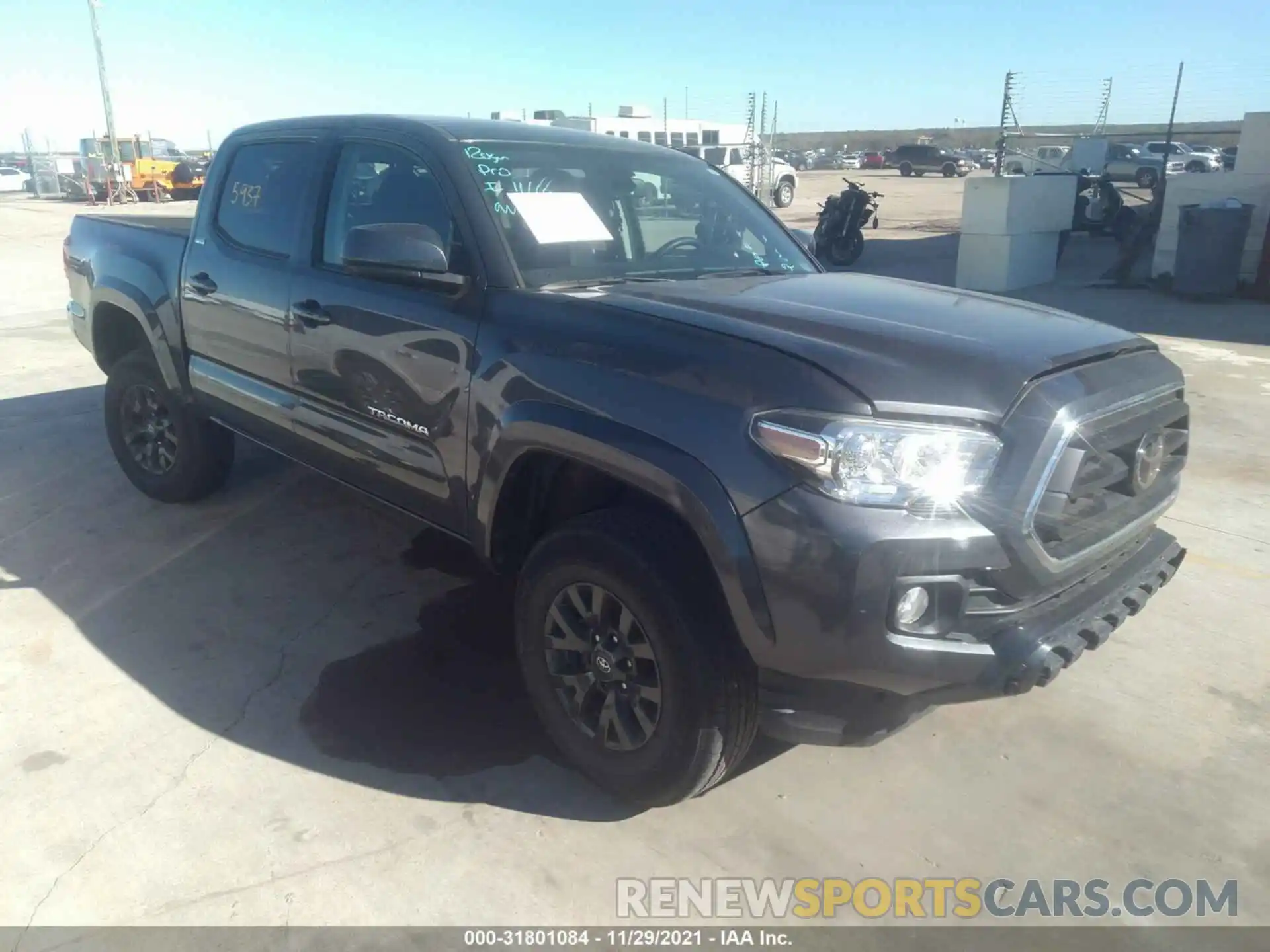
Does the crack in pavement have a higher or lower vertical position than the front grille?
lower

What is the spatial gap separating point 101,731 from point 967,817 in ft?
9.11

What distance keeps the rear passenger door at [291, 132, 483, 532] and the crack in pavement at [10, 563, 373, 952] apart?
654 millimetres

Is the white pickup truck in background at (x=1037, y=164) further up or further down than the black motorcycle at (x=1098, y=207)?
further up

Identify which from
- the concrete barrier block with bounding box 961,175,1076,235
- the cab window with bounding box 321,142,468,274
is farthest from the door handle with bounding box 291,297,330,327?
the concrete barrier block with bounding box 961,175,1076,235

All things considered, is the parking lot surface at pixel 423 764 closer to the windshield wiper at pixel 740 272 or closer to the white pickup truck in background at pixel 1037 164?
the windshield wiper at pixel 740 272

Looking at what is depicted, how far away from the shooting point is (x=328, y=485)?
5641 mm

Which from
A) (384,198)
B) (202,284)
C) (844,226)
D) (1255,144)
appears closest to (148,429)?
(202,284)

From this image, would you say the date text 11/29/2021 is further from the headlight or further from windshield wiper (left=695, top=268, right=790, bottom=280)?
windshield wiper (left=695, top=268, right=790, bottom=280)

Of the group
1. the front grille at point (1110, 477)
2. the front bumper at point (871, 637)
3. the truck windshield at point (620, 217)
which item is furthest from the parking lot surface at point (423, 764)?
the truck windshield at point (620, 217)

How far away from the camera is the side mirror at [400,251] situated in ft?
9.68

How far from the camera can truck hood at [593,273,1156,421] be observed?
2.35m

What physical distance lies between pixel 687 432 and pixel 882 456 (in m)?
0.48

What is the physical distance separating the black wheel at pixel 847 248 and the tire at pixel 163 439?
12496 mm

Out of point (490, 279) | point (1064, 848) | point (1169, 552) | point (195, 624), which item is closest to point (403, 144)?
point (490, 279)
